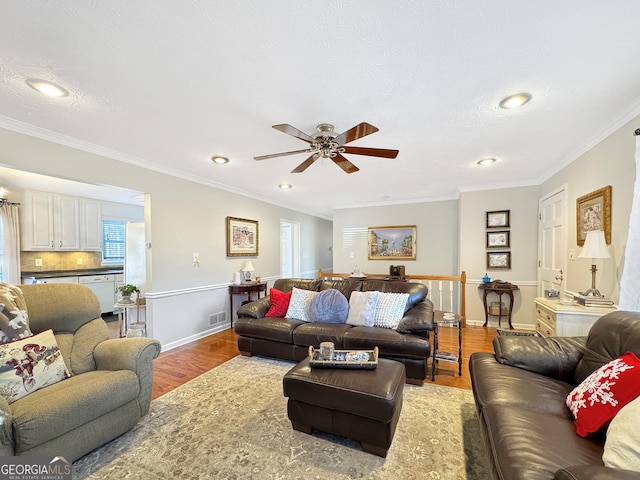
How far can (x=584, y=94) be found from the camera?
1.91 metres

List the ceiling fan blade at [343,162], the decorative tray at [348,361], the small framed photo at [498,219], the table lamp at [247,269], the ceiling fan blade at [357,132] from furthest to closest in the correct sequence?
the table lamp at [247,269], the small framed photo at [498,219], the ceiling fan blade at [343,162], the decorative tray at [348,361], the ceiling fan blade at [357,132]

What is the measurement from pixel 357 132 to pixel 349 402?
1839mm

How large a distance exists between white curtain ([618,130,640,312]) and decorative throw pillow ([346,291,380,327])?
2.04 m

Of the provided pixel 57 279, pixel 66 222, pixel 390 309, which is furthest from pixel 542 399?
pixel 66 222

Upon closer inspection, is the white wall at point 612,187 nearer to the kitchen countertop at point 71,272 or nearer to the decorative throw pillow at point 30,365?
the decorative throw pillow at point 30,365

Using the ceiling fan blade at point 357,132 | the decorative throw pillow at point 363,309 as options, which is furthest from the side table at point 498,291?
the ceiling fan blade at point 357,132

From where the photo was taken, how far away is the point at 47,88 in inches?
71.0

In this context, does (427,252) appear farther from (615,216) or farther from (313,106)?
(313,106)

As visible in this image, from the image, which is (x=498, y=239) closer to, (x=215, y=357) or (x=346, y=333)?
(x=346, y=333)

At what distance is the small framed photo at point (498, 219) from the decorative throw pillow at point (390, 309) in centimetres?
254

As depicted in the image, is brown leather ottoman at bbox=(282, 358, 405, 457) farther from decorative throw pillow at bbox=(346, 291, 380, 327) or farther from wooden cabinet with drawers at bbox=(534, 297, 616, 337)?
wooden cabinet with drawers at bbox=(534, 297, 616, 337)

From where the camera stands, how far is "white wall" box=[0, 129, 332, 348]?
256 cm

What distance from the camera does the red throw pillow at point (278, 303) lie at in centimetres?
346

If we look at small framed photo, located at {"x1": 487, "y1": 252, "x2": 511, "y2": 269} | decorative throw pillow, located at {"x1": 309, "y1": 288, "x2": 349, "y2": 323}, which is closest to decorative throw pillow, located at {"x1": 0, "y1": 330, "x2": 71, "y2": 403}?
decorative throw pillow, located at {"x1": 309, "y1": 288, "x2": 349, "y2": 323}
